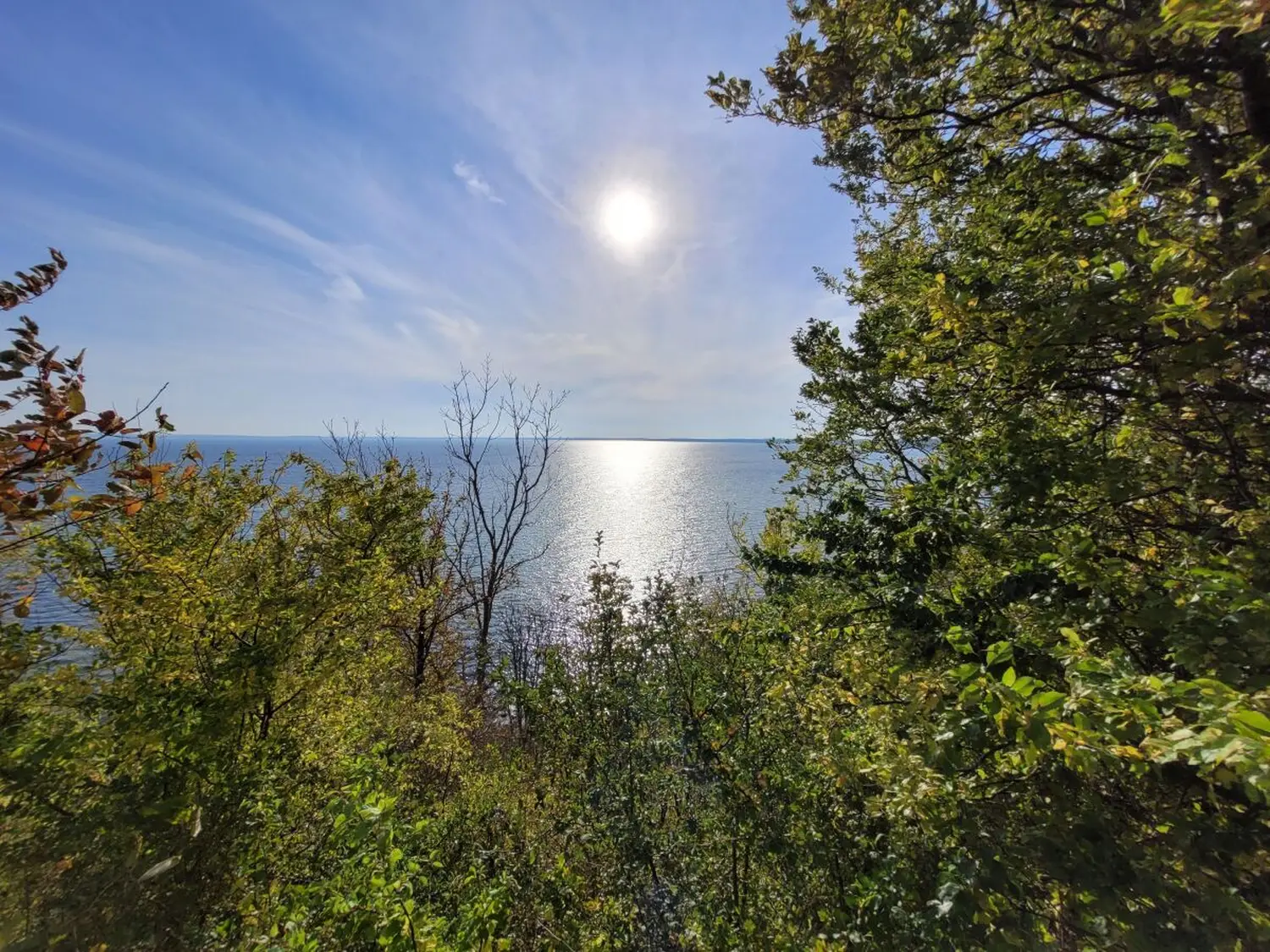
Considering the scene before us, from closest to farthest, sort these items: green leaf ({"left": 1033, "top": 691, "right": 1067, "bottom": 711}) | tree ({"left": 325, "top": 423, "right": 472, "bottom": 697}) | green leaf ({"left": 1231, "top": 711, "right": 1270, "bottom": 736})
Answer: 1. green leaf ({"left": 1231, "top": 711, "right": 1270, "bottom": 736})
2. green leaf ({"left": 1033, "top": 691, "right": 1067, "bottom": 711})
3. tree ({"left": 325, "top": 423, "right": 472, "bottom": 697})

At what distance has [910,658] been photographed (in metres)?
3.22

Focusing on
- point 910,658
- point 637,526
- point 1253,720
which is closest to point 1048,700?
point 1253,720

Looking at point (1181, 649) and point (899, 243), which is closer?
point (1181, 649)

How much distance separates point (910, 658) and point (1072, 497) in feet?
4.96

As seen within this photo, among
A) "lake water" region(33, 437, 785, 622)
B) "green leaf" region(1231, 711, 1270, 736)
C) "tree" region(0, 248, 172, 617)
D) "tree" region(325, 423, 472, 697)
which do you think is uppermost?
"tree" region(0, 248, 172, 617)

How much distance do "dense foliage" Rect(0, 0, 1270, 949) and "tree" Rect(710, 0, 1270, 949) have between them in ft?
0.10

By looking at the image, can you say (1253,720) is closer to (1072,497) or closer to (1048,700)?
(1048,700)

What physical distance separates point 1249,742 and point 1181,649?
0.83 meters

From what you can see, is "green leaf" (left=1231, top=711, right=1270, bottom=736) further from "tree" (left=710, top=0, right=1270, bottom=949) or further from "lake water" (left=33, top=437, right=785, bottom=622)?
"lake water" (left=33, top=437, right=785, bottom=622)

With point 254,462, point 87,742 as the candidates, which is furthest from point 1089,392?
point 254,462

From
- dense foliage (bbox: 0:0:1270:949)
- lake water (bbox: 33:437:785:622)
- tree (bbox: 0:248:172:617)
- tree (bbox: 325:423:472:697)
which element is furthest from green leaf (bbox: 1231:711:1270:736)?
tree (bbox: 325:423:472:697)

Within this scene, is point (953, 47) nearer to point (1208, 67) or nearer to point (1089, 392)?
point (1208, 67)

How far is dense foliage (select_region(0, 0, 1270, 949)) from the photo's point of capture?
208 centimetres

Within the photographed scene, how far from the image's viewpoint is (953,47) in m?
3.15
